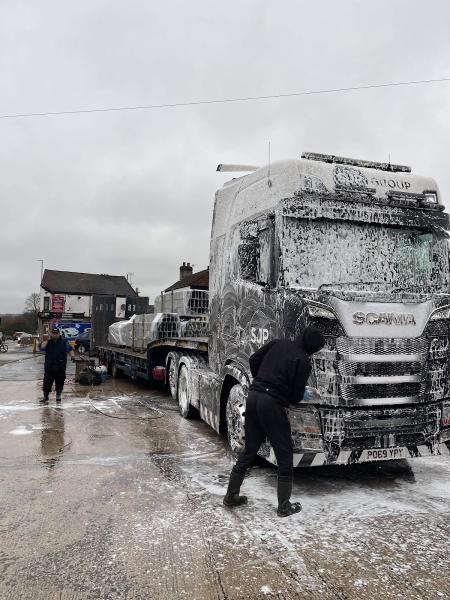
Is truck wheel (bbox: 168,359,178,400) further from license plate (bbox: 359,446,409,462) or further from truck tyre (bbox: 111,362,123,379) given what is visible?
truck tyre (bbox: 111,362,123,379)

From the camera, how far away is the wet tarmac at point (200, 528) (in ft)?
9.88

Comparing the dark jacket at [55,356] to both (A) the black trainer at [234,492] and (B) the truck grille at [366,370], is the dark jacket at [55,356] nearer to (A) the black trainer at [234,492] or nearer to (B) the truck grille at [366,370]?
(A) the black trainer at [234,492]

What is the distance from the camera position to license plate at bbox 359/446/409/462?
4.53 meters

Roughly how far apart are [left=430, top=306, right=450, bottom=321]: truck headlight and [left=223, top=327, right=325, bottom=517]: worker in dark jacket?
128 centimetres

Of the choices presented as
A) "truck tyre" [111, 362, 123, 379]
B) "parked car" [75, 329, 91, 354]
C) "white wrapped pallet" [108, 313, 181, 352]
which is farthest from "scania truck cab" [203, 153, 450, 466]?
"parked car" [75, 329, 91, 354]

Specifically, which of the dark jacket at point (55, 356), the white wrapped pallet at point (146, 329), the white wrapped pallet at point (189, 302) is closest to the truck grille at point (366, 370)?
the white wrapped pallet at point (146, 329)

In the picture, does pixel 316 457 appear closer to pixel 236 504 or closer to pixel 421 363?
pixel 236 504

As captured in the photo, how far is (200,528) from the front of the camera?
383 cm

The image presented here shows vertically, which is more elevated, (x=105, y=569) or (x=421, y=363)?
(x=421, y=363)

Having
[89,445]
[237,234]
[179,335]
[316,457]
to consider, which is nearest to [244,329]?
[237,234]

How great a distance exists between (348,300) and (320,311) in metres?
0.30

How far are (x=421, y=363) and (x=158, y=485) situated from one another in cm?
289

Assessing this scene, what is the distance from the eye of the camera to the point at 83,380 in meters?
13.7

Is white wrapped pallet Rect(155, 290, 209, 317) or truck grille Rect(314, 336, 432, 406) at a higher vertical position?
white wrapped pallet Rect(155, 290, 209, 317)
